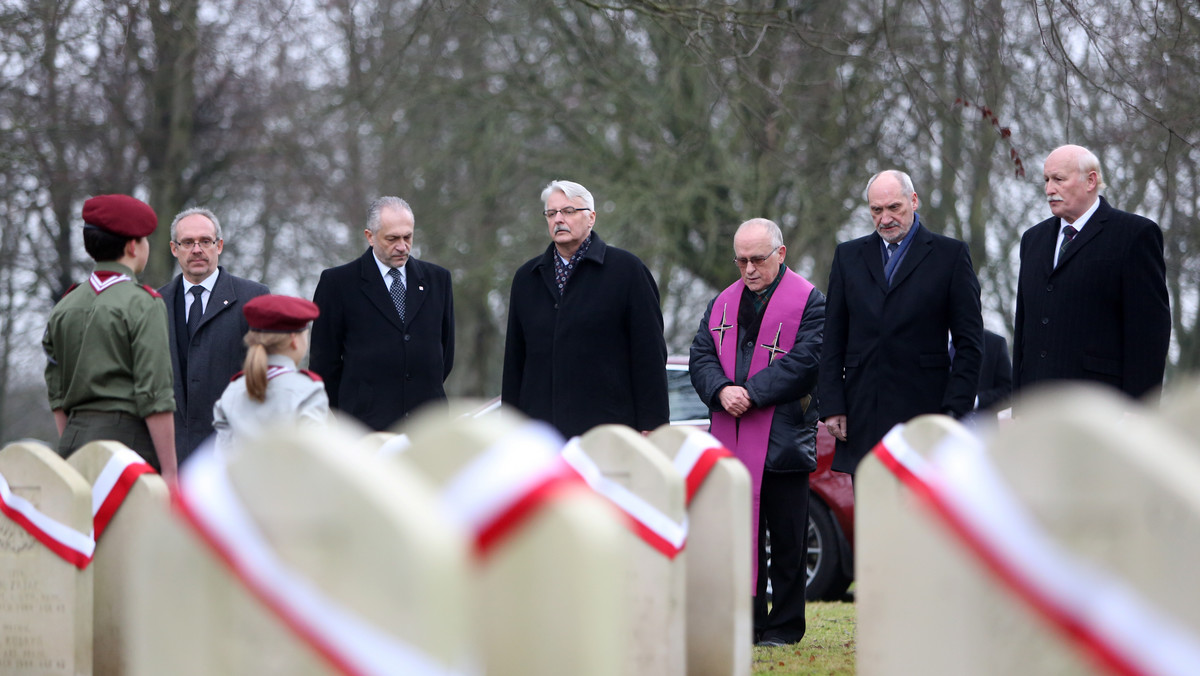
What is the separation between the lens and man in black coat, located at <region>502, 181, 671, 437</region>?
19.3 feet

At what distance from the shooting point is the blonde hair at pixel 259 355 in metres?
4.30

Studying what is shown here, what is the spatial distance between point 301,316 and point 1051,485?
2.85m

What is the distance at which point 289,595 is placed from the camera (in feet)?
6.98

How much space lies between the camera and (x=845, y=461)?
5.84 metres

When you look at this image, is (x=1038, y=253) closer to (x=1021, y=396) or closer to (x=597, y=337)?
(x=1021, y=396)

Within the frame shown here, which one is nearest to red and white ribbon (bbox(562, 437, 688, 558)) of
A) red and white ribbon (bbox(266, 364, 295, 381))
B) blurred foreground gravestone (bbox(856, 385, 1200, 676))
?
red and white ribbon (bbox(266, 364, 295, 381))

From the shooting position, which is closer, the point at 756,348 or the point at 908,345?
the point at 908,345

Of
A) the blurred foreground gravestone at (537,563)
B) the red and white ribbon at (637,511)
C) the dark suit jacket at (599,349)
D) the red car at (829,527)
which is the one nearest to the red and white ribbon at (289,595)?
the blurred foreground gravestone at (537,563)

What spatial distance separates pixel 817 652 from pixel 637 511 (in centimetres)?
250

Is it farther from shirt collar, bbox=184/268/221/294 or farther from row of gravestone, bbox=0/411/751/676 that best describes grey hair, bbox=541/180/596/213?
row of gravestone, bbox=0/411/751/676

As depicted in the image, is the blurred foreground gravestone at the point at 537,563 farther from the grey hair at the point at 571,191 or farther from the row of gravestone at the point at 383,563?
the grey hair at the point at 571,191

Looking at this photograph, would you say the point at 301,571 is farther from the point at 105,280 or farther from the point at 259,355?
→ the point at 105,280

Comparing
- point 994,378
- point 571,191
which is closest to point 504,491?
point 571,191

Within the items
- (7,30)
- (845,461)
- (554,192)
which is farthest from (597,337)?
(7,30)
